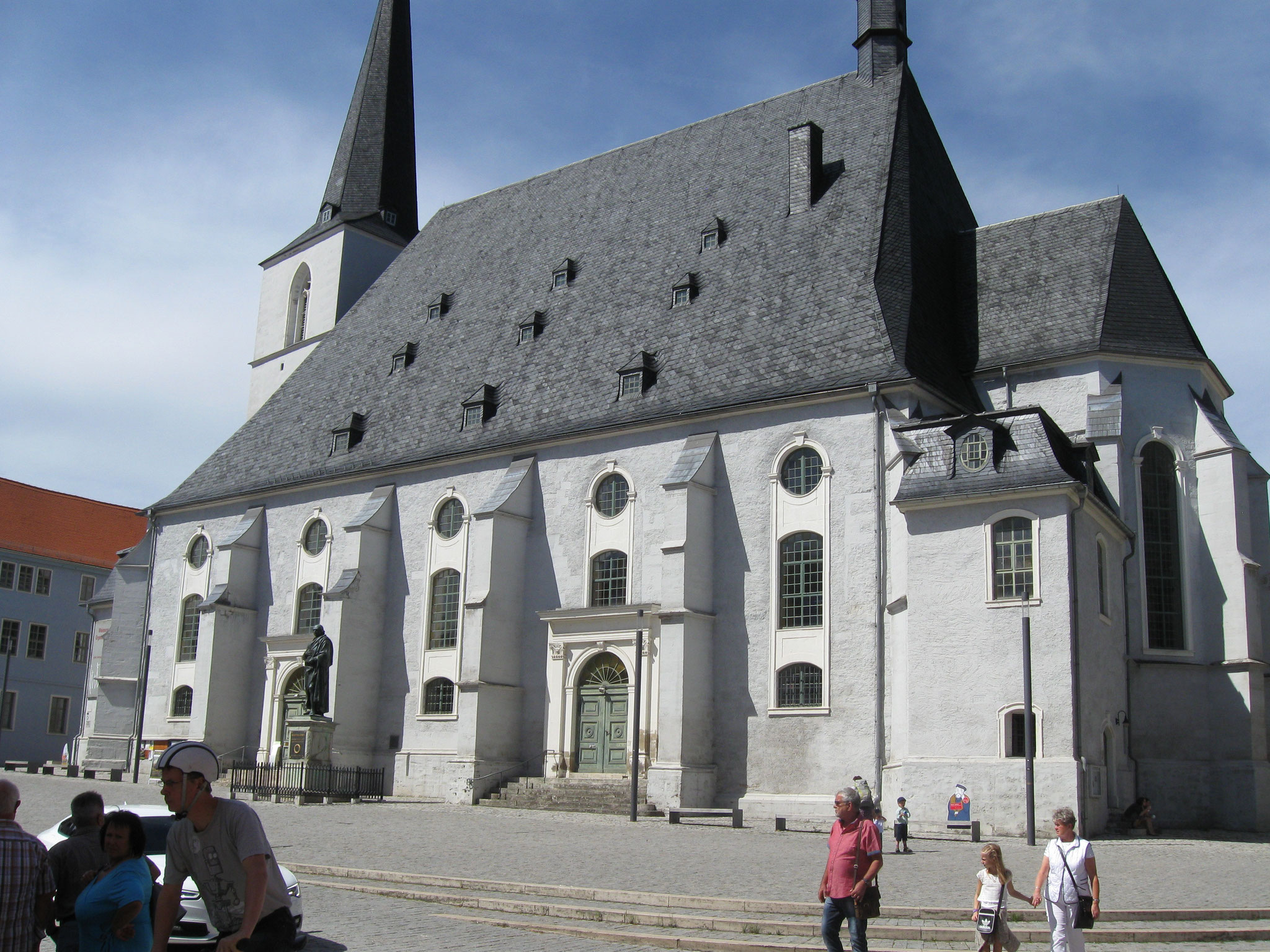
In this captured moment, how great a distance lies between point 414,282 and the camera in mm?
40406

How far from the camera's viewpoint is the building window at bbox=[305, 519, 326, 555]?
35.6m

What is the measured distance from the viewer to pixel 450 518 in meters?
32.7

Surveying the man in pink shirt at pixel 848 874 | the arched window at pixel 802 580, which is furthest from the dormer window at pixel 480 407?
the man in pink shirt at pixel 848 874

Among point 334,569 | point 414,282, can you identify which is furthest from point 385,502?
point 414,282

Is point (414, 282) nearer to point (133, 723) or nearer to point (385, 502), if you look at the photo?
point (385, 502)

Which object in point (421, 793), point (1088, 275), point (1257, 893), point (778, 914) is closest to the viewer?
point (778, 914)

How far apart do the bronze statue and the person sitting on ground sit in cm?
1761

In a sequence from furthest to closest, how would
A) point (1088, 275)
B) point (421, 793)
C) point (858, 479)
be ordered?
point (421, 793)
point (1088, 275)
point (858, 479)

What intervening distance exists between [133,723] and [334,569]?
33.6 ft

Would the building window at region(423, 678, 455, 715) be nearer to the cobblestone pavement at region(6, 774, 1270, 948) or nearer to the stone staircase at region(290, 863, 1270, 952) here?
the cobblestone pavement at region(6, 774, 1270, 948)

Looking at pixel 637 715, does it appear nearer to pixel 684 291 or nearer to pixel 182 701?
pixel 684 291

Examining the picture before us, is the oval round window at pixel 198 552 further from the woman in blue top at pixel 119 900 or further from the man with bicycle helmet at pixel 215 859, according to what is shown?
the man with bicycle helmet at pixel 215 859

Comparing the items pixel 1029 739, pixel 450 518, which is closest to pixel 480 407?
pixel 450 518

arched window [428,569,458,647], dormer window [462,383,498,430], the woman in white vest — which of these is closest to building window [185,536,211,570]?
arched window [428,569,458,647]
